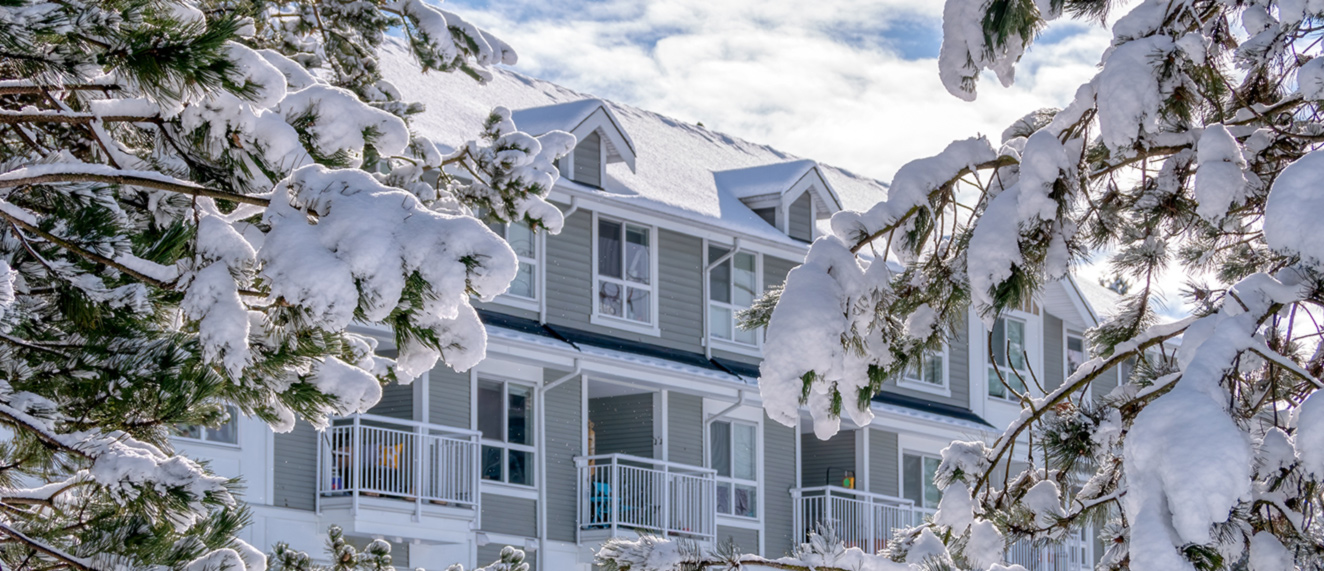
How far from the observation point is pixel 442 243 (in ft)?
11.9

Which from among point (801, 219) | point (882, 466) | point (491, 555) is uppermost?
point (801, 219)

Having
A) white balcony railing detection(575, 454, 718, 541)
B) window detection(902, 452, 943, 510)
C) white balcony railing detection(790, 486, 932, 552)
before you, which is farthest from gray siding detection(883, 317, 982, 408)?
white balcony railing detection(575, 454, 718, 541)

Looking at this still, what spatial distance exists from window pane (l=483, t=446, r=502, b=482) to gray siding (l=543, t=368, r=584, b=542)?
77 cm

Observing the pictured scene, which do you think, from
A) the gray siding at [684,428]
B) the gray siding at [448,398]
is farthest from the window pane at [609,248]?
the gray siding at [448,398]

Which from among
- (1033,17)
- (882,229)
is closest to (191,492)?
(882,229)

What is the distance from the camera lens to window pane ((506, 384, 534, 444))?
69.1ft

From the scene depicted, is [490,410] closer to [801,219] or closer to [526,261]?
[526,261]

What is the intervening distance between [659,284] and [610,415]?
2.28 m

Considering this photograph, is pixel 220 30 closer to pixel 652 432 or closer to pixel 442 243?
pixel 442 243

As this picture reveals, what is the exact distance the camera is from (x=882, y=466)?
26.8 meters

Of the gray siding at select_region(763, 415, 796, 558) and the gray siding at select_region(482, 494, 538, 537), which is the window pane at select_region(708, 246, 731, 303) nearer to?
the gray siding at select_region(763, 415, 796, 558)

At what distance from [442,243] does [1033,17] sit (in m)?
3.69

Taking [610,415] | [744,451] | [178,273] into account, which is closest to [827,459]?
[744,451]

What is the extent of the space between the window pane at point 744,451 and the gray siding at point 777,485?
0.80 ft
